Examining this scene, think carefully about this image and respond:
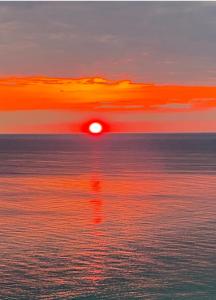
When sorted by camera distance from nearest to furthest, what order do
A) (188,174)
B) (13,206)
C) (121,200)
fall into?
1. (13,206)
2. (121,200)
3. (188,174)

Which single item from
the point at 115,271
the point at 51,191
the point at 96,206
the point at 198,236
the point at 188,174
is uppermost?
the point at 188,174

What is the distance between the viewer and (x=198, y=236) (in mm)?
42656

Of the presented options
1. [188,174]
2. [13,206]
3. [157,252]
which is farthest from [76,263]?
[188,174]

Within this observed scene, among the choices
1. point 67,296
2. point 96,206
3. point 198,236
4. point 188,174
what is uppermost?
point 188,174

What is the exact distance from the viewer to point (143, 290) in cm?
2986

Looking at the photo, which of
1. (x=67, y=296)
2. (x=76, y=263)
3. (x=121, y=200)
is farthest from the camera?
(x=121, y=200)

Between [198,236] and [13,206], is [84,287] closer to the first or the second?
[198,236]

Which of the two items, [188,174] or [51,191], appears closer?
[51,191]

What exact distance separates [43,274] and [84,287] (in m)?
3.37

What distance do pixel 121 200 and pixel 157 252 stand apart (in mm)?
29381

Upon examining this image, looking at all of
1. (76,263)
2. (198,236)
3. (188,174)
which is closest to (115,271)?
(76,263)

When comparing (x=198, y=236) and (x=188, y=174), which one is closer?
(x=198, y=236)

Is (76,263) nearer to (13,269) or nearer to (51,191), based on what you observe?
(13,269)

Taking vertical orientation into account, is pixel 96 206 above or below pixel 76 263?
above
